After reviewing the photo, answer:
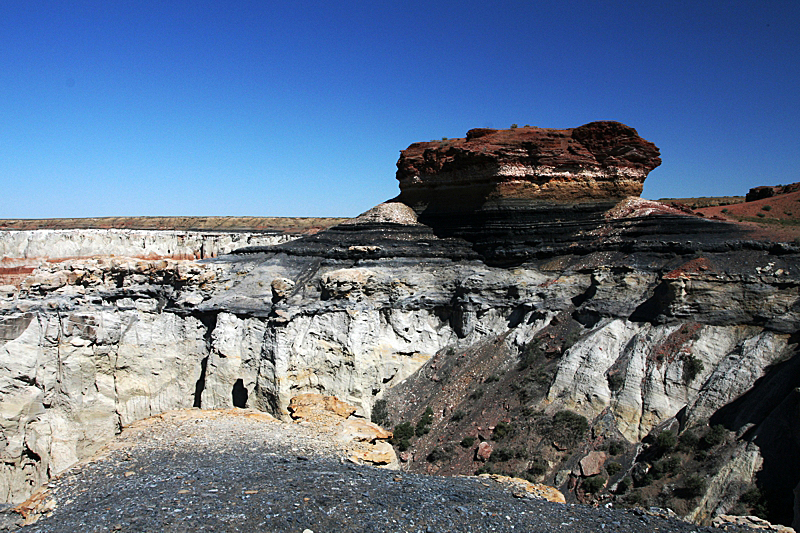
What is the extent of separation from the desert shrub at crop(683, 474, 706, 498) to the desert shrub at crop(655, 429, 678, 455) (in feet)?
4.43

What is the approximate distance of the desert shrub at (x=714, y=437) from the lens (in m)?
14.5

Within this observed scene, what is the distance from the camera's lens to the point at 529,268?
25.7 meters

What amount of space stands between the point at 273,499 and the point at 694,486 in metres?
9.99

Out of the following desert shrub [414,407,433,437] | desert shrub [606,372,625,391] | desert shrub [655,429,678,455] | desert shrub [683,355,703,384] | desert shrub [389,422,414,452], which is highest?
desert shrub [683,355,703,384]

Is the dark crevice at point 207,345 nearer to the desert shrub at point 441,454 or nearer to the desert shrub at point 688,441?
the desert shrub at point 441,454

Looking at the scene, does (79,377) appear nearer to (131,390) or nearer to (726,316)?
(131,390)

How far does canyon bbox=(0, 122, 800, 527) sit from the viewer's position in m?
15.7

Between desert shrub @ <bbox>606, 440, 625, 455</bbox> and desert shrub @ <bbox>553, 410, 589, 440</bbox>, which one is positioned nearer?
desert shrub @ <bbox>606, 440, 625, 455</bbox>

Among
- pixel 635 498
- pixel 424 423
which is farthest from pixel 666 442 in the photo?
pixel 424 423

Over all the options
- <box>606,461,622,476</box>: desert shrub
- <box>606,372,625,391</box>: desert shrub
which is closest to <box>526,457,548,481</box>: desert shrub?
<box>606,461,622,476</box>: desert shrub

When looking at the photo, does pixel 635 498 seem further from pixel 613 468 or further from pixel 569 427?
pixel 569 427

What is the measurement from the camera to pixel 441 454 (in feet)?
62.2

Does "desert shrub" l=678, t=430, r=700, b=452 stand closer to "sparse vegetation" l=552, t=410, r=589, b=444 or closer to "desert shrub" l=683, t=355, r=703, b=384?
"desert shrub" l=683, t=355, r=703, b=384

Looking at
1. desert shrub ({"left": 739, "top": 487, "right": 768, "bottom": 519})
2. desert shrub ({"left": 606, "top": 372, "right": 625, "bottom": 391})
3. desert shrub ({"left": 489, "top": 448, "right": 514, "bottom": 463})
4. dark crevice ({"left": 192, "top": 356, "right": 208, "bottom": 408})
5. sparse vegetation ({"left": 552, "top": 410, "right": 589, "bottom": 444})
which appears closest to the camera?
desert shrub ({"left": 739, "top": 487, "right": 768, "bottom": 519})
